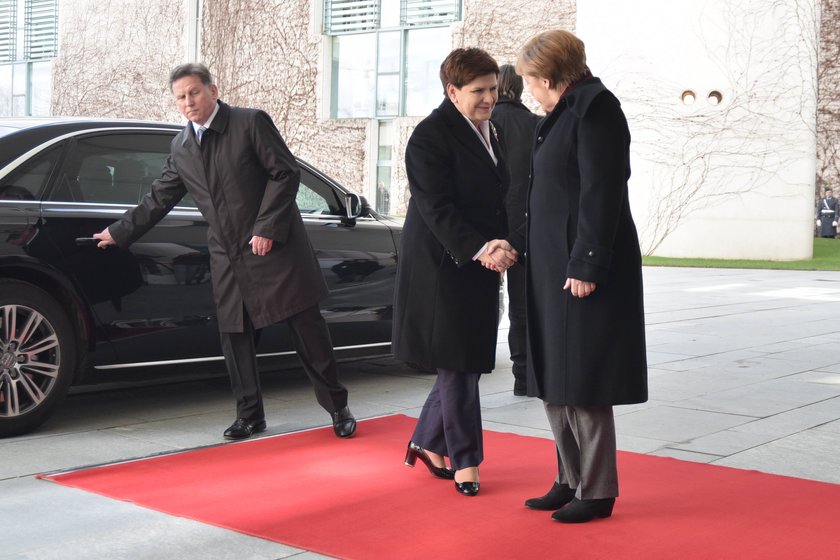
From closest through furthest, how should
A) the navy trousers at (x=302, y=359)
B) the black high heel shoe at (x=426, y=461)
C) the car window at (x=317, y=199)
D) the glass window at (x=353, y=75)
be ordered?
the black high heel shoe at (x=426, y=461) < the navy trousers at (x=302, y=359) < the car window at (x=317, y=199) < the glass window at (x=353, y=75)

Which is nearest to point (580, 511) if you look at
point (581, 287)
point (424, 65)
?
point (581, 287)

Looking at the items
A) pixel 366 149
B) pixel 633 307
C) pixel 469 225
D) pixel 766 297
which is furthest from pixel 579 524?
pixel 366 149

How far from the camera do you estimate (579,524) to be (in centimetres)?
388

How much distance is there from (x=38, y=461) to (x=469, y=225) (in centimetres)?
218

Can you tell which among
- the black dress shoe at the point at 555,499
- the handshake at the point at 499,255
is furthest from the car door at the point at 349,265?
the black dress shoe at the point at 555,499

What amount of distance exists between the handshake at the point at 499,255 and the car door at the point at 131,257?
219 cm

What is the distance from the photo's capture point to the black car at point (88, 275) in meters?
5.16

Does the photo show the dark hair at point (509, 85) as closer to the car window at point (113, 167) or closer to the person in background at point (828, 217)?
the car window at point (113, 167)

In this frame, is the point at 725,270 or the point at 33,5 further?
the point at 33,5

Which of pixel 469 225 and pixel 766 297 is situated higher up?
pixel 469 225

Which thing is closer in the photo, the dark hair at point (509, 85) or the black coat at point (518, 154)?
the black coat at point (518, 154)

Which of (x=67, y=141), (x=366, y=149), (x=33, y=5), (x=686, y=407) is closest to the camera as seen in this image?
(x=67, y=141)

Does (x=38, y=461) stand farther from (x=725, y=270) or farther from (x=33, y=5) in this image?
(x=33, y=5)

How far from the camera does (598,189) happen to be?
3.69 metres
